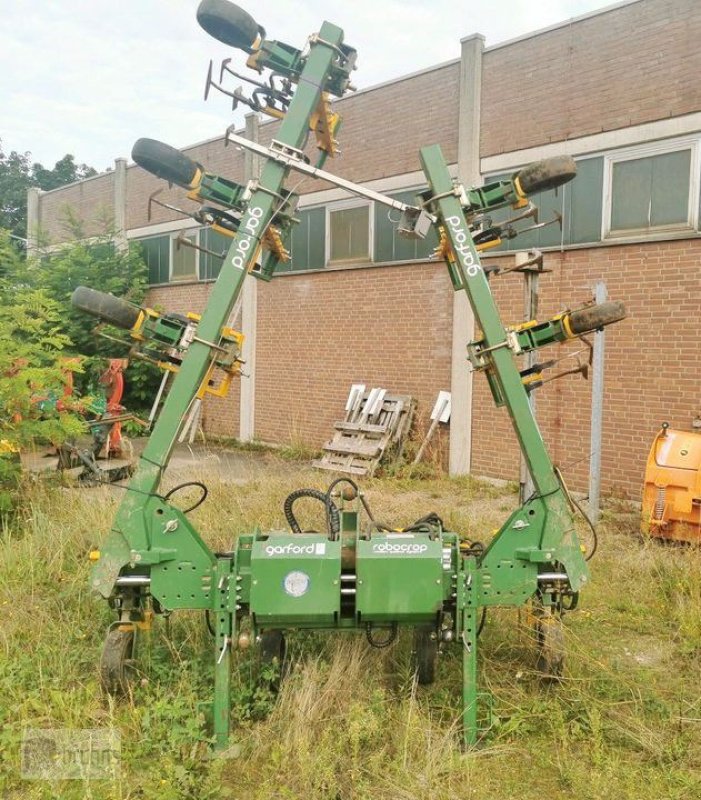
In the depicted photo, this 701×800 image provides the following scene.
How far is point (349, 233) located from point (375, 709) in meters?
9.57

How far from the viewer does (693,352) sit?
798 centimetres

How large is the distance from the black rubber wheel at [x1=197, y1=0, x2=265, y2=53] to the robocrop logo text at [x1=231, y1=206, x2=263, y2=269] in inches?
34.7

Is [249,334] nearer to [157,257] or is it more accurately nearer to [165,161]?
[157,257]

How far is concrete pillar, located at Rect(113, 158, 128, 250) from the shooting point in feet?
57.4

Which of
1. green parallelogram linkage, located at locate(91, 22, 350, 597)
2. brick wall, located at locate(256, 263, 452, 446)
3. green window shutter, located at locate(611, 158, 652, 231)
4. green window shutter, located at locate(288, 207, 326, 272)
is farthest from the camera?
green window shutter, located at locate(288, 207, 326, 272)

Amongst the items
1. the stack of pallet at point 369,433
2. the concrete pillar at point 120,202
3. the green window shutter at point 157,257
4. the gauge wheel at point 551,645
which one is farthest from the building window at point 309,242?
the gauge wheel at point 551,645

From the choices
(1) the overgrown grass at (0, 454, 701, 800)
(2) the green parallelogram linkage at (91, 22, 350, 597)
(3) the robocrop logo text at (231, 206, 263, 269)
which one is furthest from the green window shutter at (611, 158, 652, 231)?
(3) the robocrop logo text at (231, 206, 263, 269)

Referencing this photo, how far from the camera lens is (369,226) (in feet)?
37.8

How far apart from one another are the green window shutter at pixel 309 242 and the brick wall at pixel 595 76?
346cm

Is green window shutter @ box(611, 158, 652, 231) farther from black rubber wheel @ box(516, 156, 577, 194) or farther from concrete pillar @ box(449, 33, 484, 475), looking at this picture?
black rubber wheel @ box(516, 156, 577, 194)

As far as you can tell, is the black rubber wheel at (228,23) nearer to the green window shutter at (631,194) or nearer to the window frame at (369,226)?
the green window shutter at (631,194)

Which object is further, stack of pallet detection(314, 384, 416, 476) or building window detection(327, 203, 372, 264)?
building window detection(327, 203, 372, 264)

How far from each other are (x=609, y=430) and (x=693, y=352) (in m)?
1.34

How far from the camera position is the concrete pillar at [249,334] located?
13.6 m
